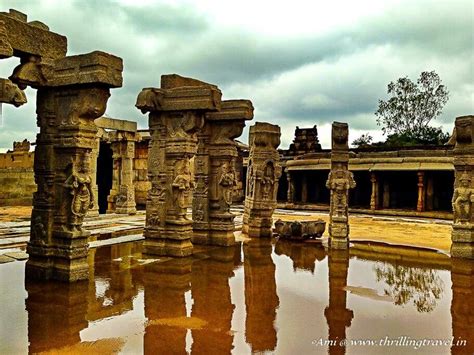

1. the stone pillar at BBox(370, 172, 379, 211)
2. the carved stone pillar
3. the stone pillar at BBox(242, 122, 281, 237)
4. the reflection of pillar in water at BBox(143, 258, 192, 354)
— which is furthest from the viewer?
the stone pillar at BBox(370, 172, 379, 211)

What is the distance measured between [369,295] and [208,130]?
18.8 feet

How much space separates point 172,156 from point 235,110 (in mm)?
2136

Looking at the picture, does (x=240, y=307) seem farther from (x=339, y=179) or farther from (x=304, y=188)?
(x=304, y=188)

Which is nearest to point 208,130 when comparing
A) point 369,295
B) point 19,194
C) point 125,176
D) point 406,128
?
point 369,295

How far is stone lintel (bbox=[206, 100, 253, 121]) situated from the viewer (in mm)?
10219

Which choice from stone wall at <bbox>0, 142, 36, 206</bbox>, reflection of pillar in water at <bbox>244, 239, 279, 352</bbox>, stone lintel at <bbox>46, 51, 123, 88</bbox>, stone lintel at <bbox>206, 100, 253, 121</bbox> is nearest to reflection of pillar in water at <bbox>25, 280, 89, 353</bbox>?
reflection of pillar in water at <bbox>244, 239, 279, 352</bbox>

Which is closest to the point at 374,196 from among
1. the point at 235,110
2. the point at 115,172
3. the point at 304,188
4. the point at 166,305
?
the point at 304,188

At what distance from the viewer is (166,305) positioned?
577 centimetres

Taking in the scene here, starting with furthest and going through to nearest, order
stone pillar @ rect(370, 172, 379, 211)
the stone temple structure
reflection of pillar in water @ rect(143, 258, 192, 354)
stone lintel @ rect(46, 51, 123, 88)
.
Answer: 1. stone pillar @ rect(370, 172, 379, 211)
2. the stone temple structure
3. stone lintel @ rect(46, 51, 123, 88)
4. reflection of pillar in water @ rect(143, 258, 192, 354)

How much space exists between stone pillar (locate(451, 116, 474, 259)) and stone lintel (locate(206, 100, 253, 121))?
14.5 feet

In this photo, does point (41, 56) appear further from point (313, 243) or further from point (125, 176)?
point (125, 176)

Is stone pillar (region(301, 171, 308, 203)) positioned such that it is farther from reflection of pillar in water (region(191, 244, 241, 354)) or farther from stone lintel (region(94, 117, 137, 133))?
reflection of pillar in water (region(191, 244, 241, 354))

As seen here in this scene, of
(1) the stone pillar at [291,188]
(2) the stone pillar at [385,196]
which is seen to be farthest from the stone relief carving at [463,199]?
(1) the stone pillar at [291,188]

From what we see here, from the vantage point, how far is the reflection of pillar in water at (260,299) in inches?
181
